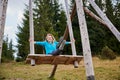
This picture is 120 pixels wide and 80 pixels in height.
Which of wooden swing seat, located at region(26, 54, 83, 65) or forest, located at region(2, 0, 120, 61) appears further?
forest, located at region(2, 0, 120, 61)

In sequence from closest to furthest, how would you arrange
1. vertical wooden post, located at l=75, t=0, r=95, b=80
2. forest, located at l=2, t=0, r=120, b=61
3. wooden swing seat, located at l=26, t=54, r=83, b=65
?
vertical wooden post, located at l=75, t=0, r=95, b=80 → wooden swing seat, located at l=26, t=54, r=83, b=65 → forest, located at l=2, t=0, r=120, b=61

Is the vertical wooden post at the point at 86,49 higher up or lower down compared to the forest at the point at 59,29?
lower down

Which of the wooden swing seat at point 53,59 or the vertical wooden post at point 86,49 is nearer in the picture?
the vertical wooden post at point 86,49

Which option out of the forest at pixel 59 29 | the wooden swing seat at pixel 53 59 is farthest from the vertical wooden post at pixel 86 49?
the forest at pixel 59 29

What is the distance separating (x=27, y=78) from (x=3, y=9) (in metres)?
6.41

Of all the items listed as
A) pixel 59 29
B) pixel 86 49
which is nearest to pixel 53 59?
pixel 86 49

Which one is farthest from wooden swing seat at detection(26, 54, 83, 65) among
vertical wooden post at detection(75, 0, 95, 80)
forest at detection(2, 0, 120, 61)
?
forest at detection(2, 0, 120, 61)

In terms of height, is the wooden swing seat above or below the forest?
below

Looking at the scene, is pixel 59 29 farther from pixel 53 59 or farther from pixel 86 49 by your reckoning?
pixel 86 49

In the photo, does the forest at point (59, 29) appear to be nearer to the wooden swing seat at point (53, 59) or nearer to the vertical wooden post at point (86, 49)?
the wooden swing seat at point (53, 59)

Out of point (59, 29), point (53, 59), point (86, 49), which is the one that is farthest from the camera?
point (59, 29)

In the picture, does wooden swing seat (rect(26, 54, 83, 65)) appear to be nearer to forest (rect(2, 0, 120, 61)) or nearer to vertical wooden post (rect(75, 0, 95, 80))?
vertical wooden post (rect(75, 0, 95, 80))

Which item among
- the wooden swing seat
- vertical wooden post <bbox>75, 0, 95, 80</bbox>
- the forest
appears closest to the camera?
vertical wooden post <bbox>75, 0, 95, 80</bbox>

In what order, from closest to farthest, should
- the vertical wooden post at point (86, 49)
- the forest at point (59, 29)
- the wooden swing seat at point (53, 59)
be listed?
the vertical wooden post at point (86, 49)
the wooden swing seat at point (53, 59)
the forest at point (59, 29)
